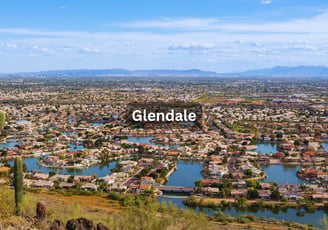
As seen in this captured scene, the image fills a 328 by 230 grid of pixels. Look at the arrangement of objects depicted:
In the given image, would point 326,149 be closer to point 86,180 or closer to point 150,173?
point 150,173

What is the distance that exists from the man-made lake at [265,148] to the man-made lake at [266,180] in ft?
11.7

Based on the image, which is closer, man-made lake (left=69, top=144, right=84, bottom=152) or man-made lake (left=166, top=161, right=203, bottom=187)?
man-made lake (left=166, top=161, right=203, bottom=187)

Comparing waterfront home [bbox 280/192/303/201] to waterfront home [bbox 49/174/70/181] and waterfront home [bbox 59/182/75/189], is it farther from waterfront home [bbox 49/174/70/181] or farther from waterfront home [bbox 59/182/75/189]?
waterfront home [bbox 49/174/70/181]

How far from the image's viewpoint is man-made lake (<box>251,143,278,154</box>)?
78.3ft

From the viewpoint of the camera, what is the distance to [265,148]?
2488 cm

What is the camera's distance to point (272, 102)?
50125 mm

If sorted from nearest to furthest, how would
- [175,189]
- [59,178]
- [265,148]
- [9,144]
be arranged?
[175,189] → [59,178] → [265,148] → [9,144]

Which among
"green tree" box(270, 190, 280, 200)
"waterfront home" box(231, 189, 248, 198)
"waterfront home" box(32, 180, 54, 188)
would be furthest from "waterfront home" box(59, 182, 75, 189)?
"green tree" box(270, 190, 280, 200)

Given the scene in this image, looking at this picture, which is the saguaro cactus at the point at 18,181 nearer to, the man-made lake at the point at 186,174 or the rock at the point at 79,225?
the rock at the point at 79,225

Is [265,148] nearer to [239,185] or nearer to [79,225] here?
[239,185]

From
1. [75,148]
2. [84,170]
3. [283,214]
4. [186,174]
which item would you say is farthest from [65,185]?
[283,214]

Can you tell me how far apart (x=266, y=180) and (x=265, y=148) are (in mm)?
7603

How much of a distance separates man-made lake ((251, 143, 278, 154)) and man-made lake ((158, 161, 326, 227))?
358 centimetres

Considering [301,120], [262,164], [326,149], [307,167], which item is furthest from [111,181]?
[301,120]
